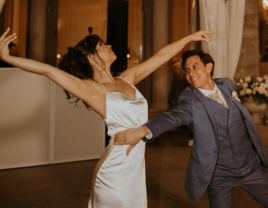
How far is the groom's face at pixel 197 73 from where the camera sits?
190 centimetres

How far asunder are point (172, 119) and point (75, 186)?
7.61 ft

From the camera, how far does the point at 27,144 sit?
4.36 metres

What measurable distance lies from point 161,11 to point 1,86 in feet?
18.2

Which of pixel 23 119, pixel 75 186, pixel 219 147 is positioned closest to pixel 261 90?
pixel 219 147

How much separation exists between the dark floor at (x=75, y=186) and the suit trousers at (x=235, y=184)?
1.20 meters

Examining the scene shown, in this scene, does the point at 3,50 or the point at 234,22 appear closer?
the point at 3,50

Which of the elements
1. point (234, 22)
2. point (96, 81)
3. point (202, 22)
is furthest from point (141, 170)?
point (234, 22)

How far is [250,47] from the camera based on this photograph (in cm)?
572

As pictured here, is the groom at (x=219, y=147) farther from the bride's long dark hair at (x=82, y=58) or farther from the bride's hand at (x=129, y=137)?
the bride's long dark hair at (x=82, y=58)

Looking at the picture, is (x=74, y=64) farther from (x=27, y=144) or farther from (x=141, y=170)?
(x=27, y=144)

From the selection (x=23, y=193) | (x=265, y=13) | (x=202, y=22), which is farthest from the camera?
(x=265, y=13)

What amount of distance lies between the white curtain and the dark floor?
5.70ft

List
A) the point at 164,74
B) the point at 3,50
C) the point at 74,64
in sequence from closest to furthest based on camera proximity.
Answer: the point at 3,50, the point at 74,64, the point at 164,74

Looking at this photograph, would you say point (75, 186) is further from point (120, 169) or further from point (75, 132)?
point (120, 169)
